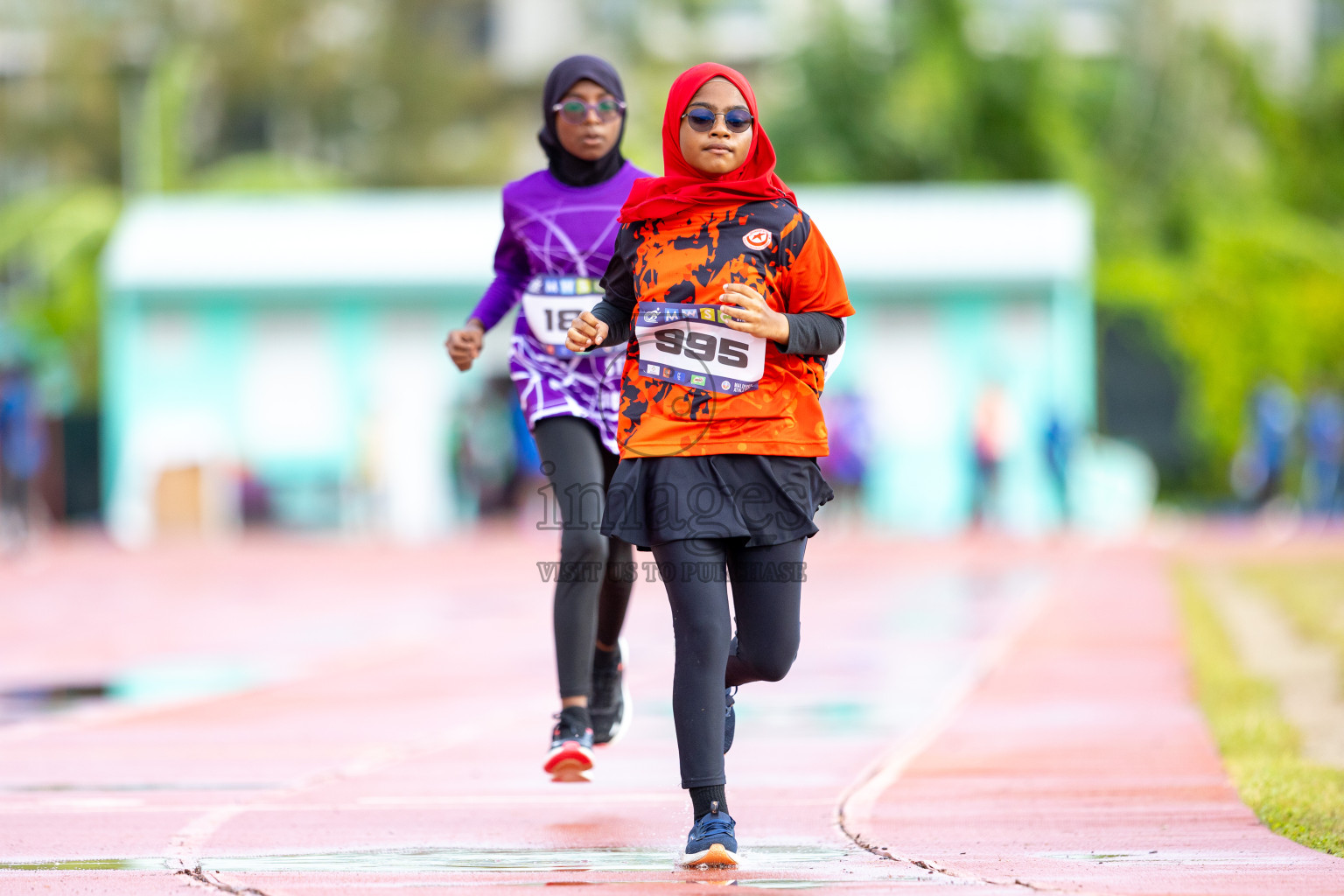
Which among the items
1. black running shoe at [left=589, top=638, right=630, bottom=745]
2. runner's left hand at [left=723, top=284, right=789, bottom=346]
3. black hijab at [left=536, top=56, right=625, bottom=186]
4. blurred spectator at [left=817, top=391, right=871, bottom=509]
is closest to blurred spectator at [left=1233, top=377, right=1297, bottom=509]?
blurred spectator at [left=817, top=391, right=871, bottom=509]

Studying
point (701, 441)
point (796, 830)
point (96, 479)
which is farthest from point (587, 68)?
point (96, 479)

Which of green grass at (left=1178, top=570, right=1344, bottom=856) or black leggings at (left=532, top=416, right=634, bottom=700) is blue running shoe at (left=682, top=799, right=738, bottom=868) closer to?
black leggings at (left=532, top=416, right=634, bottom=700)

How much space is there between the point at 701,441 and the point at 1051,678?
14.8 ft

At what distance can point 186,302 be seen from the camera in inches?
1021

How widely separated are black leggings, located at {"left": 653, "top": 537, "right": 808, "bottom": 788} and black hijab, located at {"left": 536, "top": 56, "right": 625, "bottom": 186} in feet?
4.93

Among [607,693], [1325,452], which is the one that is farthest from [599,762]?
[1325,452]

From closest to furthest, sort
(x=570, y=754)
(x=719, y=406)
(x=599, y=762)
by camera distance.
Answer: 1. (x=719, y=406)
2. (x=570, y=754)
3. (x=599, y=762)

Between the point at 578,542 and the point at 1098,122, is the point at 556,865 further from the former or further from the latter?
the point at 1098,122

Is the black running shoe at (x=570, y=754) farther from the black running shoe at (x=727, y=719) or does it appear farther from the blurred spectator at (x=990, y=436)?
the blurred spectator at (x=990, y=436)

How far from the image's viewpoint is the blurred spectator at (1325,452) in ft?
76.7

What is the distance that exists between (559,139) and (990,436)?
1774 centimetres

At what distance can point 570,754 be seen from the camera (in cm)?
537

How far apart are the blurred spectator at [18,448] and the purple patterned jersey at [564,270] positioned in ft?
50.5

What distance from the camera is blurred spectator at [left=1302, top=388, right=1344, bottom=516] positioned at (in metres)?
23.4
